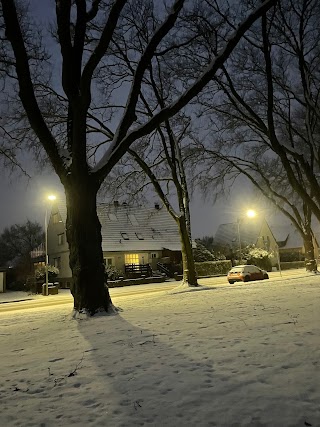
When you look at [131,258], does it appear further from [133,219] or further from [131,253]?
[133,219]

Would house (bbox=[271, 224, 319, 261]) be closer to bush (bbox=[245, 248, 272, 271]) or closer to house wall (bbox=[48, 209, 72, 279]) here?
bush (bbox=[245, 248, 272, 271])

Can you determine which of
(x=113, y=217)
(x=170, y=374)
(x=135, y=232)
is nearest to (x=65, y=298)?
(x=170, y=374)

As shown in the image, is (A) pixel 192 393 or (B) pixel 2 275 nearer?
(A) pixel 192 393

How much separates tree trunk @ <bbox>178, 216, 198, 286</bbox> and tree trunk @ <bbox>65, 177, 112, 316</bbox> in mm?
9515

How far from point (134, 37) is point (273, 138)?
310 inches

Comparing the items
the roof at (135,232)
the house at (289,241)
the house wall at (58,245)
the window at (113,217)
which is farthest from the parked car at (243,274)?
the house at (289,241)

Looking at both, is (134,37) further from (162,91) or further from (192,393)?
(192,393)

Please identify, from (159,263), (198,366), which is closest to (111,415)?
(198,366)

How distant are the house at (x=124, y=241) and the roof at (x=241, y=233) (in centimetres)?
2347

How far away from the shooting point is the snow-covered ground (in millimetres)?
3383

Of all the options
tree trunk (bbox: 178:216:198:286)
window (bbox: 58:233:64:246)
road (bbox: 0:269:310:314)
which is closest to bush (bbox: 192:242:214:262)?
road (bbox: 0:269:310:314)

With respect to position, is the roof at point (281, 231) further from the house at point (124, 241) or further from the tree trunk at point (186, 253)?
the tree trunk at point (186, 253)

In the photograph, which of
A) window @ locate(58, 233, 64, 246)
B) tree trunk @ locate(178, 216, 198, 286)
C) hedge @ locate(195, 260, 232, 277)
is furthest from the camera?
window @ locate(58, 233, 64, 246)

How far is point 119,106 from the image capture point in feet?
56.2
